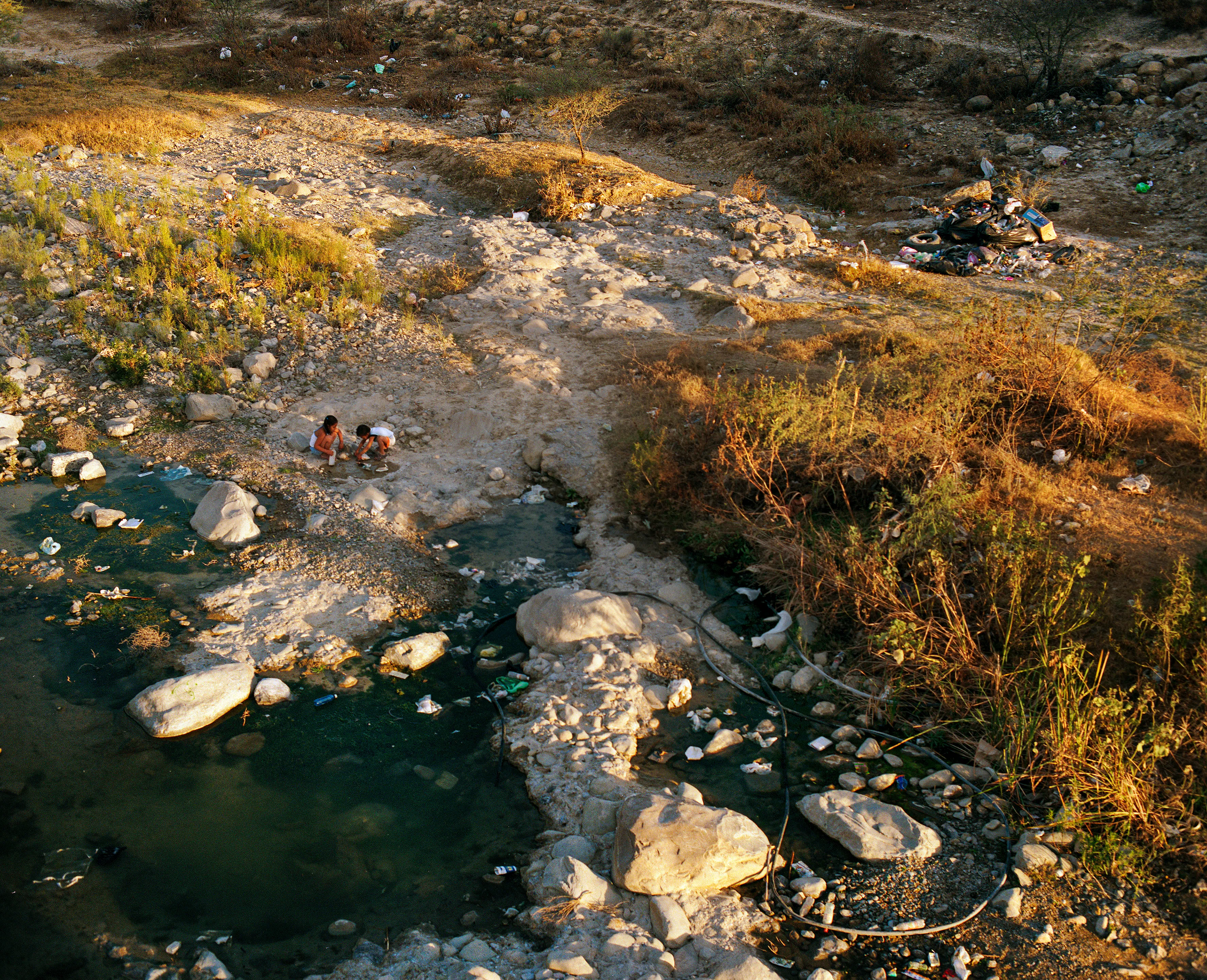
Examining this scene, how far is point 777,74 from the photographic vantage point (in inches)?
601

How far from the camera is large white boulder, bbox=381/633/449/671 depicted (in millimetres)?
4734

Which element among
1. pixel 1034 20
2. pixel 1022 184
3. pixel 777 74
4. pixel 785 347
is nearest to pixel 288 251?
pixel 785 347

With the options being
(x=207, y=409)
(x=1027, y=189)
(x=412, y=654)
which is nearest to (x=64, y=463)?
(x=207, y=409)

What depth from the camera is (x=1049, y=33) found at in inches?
510

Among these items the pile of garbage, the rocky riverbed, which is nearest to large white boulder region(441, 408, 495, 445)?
the rocky riverbed

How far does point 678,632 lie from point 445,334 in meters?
4.36

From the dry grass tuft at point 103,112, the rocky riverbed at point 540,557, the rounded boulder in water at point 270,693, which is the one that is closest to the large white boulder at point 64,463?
the rocky riverbed at point 540,557

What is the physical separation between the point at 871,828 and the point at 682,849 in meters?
0.94

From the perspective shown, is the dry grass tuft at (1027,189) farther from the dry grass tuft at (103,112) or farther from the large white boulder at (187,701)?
the dry grass tuft at (103,112)

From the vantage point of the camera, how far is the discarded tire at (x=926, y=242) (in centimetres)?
981

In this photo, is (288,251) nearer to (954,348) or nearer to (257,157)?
(257,157)

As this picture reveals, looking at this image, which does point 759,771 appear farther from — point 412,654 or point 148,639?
point 148,639

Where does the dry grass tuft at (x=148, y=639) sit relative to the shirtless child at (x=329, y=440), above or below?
below

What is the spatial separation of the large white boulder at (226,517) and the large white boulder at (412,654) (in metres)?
1.50
